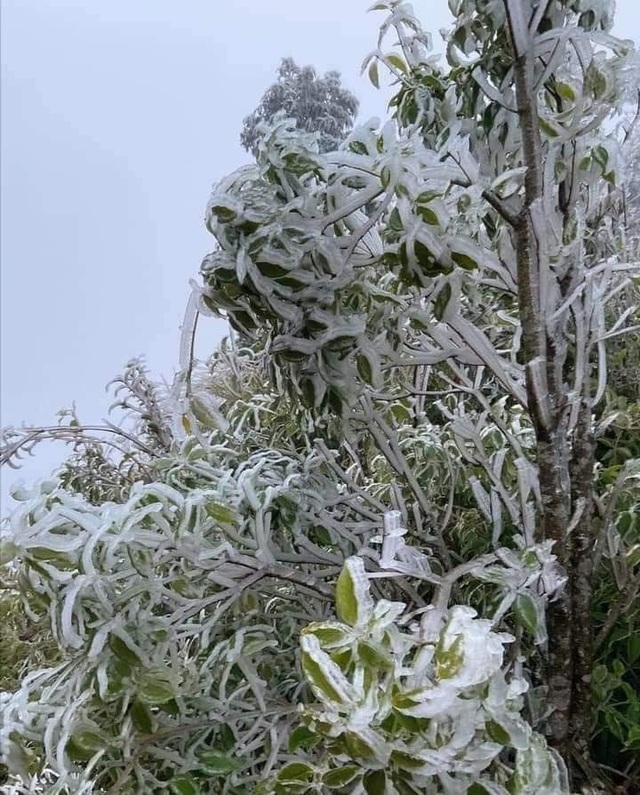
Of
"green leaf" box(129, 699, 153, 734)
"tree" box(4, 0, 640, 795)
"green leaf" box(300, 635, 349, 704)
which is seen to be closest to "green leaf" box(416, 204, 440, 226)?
"tree" box(4, 0, 640, 795)

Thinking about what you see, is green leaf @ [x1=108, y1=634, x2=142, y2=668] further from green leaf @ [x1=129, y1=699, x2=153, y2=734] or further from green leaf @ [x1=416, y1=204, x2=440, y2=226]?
green leaf @ [x1=416, y1=204, x2=440, y2=226]

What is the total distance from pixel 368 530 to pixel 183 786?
0.25m

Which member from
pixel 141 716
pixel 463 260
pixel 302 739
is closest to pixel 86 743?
pixel 141 716

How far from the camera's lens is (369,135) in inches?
20.4

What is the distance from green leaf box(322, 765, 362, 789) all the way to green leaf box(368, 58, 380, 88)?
62cm

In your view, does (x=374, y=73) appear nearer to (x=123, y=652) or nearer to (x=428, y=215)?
(x=428, y=215)

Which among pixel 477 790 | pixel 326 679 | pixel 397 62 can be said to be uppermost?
pixel 397 62

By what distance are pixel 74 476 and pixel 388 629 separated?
0.87 m

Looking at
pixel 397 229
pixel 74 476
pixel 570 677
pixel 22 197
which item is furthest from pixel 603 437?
pixel 22 197

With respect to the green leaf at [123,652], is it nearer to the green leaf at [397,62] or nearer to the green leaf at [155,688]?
the green leaf at [155,688]

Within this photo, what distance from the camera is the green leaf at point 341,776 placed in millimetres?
378

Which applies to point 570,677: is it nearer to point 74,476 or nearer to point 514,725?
point 514,725

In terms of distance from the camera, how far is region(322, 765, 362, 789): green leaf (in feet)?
1.24

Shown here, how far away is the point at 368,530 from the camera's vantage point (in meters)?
0.64
